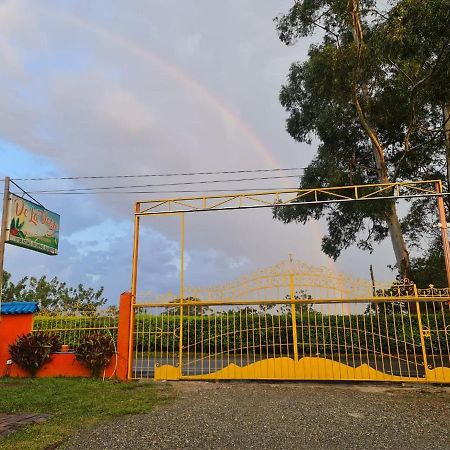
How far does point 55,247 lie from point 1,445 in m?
6.89

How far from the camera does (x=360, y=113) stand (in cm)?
1661

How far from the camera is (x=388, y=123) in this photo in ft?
57.8

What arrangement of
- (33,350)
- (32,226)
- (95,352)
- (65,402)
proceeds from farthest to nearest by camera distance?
(32,226) < (33,350) < (95,352) < (65,402)

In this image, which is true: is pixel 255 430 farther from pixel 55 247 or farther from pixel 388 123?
pixel 388 123

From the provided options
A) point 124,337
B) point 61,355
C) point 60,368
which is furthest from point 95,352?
point 60,368

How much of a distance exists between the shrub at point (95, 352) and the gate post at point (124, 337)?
22cm

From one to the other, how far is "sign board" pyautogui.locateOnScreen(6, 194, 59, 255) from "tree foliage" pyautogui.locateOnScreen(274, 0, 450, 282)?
10117 millimetres

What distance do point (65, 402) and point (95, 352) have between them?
2.32m

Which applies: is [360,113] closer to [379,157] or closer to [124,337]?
[379,157]

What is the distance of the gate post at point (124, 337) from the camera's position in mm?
9367

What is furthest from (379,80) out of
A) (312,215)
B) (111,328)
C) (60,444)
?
(60,444)

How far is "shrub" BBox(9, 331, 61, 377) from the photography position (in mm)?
9734

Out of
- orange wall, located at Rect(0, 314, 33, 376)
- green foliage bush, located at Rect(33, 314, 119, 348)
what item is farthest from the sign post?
green foliage bush, located at Rect(33, 314, 119, 348)

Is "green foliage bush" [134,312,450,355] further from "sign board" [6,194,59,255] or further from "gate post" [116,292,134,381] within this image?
"sign board" [6,194,59,255]
